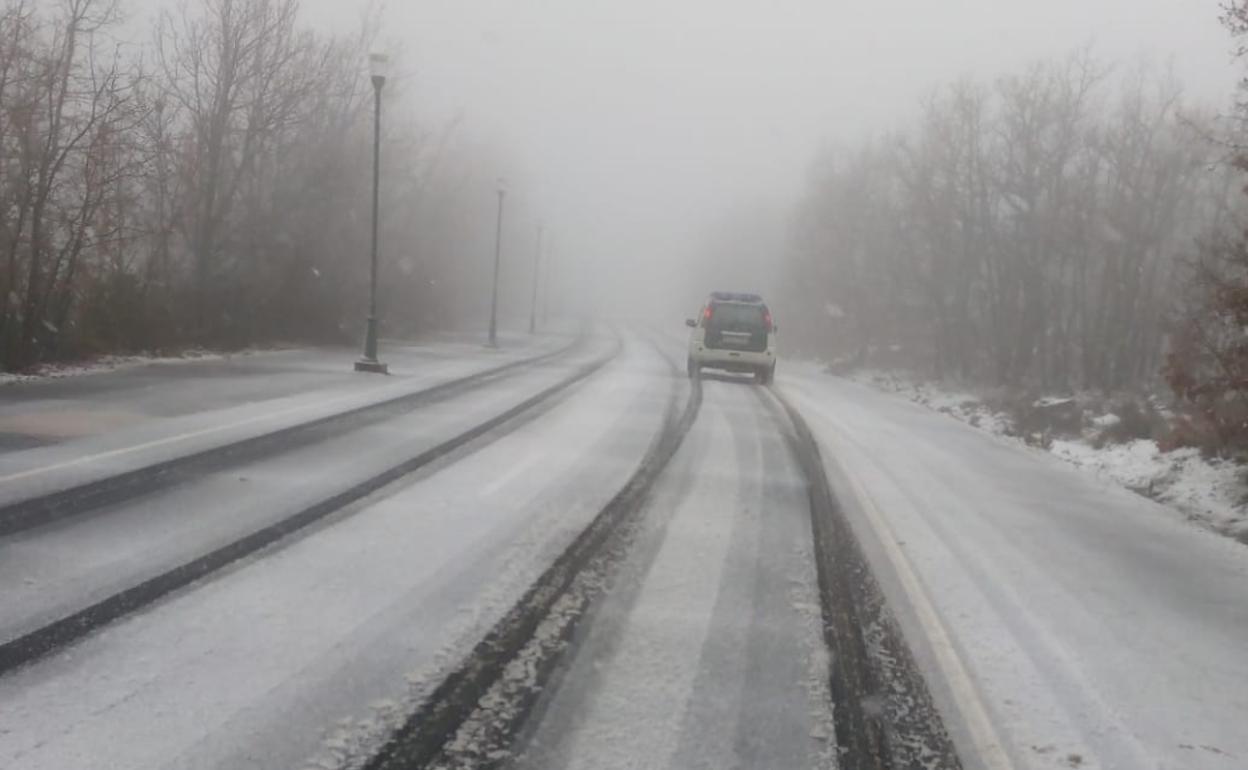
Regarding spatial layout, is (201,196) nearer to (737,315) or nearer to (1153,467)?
(737,315)

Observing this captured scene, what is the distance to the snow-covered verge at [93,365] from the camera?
13.2m

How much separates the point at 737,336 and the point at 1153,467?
10.7 m

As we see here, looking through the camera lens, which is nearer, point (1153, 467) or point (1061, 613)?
point (1061, 613)

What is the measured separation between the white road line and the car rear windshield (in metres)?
14.6

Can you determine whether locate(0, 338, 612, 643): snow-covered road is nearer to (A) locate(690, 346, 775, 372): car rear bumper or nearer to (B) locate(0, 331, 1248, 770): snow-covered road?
(B) locate(0, 331, 1248, 770): snow-covered road

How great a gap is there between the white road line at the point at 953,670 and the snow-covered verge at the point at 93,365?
1193 centimetres

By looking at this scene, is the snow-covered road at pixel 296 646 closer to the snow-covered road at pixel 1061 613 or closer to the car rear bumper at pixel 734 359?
the snow-covered road at pixel 1061 613

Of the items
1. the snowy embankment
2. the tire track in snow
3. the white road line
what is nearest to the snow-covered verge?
the tire track in snow

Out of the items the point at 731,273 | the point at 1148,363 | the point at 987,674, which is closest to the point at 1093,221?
the point at 1148,363

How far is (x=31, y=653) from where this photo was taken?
379 centimetres

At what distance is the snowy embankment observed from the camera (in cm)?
943

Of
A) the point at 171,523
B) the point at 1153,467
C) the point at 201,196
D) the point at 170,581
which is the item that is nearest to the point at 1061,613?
the point at 170,581

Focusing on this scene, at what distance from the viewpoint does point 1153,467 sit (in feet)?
38.5

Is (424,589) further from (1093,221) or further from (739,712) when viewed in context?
(1093,221)
